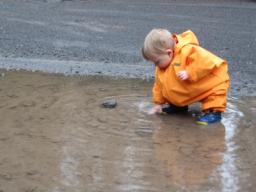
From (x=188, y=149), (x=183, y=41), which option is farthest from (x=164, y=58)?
(x=188, y=149)

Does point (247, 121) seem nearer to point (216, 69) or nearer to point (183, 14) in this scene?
point (216, 69)

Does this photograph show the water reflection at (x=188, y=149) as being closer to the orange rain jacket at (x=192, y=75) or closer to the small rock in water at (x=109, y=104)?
the orange rain jacket at (x=192, y=75)

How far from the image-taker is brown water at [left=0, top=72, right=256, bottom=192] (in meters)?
3.10

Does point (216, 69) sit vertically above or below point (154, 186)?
above

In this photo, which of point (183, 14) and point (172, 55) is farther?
point (183, 14)

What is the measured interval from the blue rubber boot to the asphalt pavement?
0.88 meters

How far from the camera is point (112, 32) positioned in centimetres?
829

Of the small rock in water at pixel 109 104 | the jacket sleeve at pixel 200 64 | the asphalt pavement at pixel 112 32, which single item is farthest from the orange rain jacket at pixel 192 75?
the asphalt pavement at pixel 112 32

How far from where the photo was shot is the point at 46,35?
7.93 metres

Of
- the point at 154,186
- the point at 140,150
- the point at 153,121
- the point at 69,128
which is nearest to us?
the point at 154,186

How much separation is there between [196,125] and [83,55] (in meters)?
2.77

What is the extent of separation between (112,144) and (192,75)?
90cm

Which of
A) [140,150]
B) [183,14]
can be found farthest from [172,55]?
[183,14]

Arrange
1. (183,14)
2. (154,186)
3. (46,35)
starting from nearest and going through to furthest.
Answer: (154,186) < (46,35) < (183,14)
